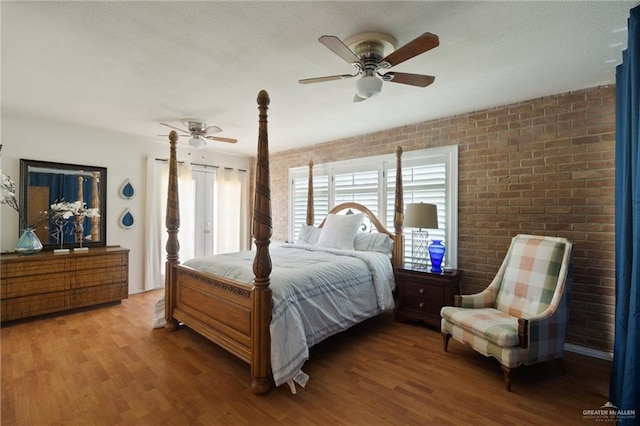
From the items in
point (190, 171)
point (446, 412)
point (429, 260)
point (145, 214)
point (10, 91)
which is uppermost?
point (10, 91)

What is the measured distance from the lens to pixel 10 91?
2910mm

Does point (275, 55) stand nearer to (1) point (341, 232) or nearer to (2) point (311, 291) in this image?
(2) point (311, 291)

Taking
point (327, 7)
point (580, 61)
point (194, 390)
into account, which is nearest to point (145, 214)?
point (194, 390)

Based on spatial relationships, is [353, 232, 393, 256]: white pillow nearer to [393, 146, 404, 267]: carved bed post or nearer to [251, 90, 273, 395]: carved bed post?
[393, 146, 404, 267]: carved bed post

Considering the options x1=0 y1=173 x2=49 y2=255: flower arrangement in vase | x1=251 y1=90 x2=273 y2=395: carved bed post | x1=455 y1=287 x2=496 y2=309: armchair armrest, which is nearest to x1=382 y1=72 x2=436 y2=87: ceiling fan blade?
x1=251 y1=90 x2=273 y2=395: carved bed post

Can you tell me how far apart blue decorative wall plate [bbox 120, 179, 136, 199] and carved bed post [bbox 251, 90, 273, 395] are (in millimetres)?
3426

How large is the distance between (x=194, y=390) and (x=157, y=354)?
0.77 meters

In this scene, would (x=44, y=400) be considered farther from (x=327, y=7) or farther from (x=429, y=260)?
(x=429, y=260)

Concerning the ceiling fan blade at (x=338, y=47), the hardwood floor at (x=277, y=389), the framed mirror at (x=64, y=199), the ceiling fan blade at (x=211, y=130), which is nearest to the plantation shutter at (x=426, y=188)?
the hardwood floor at (x=277, y=389)

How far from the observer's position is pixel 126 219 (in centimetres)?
456

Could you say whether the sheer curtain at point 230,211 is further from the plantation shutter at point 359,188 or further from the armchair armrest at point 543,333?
the armchair armrest at point 543,333

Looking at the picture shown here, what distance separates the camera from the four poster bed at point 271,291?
2.18 meters

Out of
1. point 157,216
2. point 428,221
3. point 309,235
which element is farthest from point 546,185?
point 157,216

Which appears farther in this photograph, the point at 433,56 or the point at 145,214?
the point at 145,214
